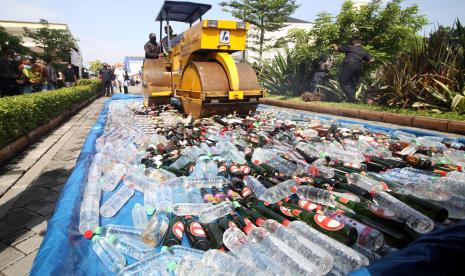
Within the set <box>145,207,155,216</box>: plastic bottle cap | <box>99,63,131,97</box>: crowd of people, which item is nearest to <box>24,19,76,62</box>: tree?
<box>99,63,131,97</box>: crowd of people

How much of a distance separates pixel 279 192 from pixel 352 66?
8.51 meters

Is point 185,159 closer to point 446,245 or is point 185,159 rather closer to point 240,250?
point 240,250

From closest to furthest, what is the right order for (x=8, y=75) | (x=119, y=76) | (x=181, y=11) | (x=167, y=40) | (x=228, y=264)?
(x=228, y=264) < (x=8, y=75) < (x=181, y=11) < (x=167, y=40) < (x=119, y=76)

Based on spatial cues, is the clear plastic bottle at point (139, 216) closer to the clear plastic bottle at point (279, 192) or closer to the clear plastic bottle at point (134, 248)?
the clear plastic bottle at point (134, 248)

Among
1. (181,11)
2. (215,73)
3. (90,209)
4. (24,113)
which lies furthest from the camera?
(181,11)

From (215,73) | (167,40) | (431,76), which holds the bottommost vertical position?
(215,73)

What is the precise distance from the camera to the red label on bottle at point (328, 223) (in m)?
1.86

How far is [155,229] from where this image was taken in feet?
6.99

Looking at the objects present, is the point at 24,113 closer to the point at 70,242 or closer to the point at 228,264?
the point at 70,242

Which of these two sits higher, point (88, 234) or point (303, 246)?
point (303, 246)

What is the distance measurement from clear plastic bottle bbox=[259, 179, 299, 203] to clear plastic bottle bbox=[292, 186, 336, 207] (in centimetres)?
6

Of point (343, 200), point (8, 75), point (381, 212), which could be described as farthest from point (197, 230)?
point (8, 75)

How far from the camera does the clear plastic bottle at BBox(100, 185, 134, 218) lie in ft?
8.24

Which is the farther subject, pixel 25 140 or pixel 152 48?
pixel 152 48
